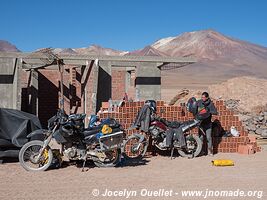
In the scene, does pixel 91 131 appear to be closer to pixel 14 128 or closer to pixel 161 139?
pixel 14 128

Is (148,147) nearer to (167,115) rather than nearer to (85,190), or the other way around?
(167,115)

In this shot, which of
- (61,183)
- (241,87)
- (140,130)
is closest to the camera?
(61,183)

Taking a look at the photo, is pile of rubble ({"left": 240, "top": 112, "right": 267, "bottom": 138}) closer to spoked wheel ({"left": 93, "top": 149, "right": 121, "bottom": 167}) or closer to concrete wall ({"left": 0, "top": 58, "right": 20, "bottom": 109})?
spoked wheel ({"left": 93, "top": 149, "right": 121, "bottom": 167})

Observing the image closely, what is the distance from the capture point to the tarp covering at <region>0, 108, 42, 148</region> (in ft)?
28.4

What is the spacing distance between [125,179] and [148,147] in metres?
2.77

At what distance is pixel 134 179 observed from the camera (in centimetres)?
748

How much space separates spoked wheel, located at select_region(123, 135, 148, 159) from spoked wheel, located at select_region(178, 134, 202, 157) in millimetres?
852

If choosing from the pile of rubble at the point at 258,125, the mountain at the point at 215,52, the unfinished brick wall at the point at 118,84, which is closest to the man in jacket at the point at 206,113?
the pile of rubble at the point at 258,125

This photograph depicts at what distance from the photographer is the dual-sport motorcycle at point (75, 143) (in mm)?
8211

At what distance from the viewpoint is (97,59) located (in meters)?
15.4

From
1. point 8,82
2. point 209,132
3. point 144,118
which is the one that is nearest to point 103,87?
point 8,82

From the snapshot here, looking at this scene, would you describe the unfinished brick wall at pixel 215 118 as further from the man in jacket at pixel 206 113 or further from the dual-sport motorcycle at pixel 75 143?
the dual-sport motorcycle at pixel 75 143

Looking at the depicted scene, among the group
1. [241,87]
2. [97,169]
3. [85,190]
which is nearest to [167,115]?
[97,169]

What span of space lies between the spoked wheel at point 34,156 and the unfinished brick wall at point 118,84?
9669 mm
